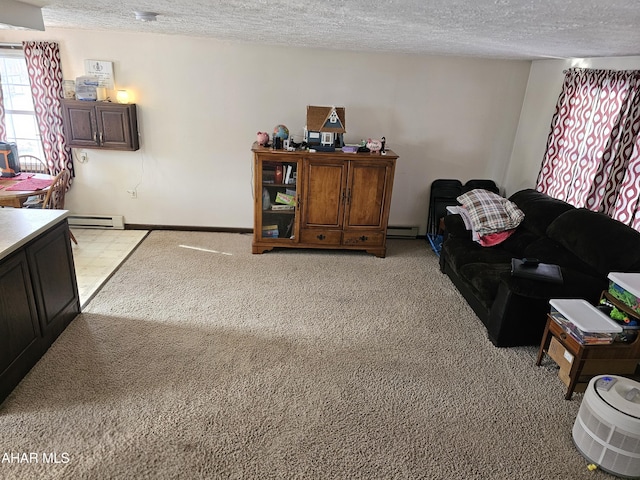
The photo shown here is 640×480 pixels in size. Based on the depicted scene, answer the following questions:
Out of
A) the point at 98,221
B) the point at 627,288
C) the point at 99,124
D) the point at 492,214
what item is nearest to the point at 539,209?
the point at 492,214

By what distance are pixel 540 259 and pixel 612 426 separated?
1.56 metres

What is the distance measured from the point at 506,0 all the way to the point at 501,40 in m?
1.35

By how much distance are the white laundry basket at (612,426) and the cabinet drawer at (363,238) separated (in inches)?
99.1

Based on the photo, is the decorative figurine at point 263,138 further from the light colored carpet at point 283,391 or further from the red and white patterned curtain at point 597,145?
the red and white patterned curtain at point 597,145

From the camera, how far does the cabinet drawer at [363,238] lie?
4387 mm

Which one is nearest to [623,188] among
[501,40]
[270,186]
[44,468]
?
[501,40]

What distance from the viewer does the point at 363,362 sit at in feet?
9.11

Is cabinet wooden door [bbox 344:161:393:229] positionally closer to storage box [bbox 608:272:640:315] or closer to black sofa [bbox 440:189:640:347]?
black sofa [bbox 440:189:640:347]

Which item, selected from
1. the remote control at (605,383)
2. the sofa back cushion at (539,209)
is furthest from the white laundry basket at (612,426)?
the sofa back cushion at (539,209)

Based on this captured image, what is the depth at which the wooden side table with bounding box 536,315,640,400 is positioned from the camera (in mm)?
2416

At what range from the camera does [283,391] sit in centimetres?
247

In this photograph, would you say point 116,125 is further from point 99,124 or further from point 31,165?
point 31,165

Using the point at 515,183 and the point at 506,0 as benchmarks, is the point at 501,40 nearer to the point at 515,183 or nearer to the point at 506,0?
the point at 506,0

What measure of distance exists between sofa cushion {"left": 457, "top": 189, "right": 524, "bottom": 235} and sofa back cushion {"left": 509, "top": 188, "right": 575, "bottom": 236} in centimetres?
→ 7
